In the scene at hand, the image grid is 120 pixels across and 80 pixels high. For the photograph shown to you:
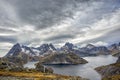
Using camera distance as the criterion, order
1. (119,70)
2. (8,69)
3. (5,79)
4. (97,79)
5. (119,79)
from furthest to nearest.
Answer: (119,70) < (97,79) < (8,69) < (119,79) < (5,79)

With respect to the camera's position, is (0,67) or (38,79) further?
(0,67)

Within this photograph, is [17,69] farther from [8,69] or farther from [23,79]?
[23,79]

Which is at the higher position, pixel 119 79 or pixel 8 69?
pixel 8 69

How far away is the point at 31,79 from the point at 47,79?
909 cm

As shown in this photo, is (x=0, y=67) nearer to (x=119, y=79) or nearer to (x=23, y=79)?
(x=23, y=79)

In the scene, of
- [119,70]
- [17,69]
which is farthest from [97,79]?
[17,69]

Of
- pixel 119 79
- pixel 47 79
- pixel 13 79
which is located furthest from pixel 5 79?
pixel 119 79

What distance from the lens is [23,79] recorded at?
97.1m

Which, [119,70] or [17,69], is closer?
[17,69]

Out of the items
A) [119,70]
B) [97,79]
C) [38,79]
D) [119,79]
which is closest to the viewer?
[38,79]

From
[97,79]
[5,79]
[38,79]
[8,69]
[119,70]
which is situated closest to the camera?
[5,79]

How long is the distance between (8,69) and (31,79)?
43.9 m

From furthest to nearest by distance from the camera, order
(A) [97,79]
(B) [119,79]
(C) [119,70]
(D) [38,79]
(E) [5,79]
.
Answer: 1. (C) [119,70]
2. (A) [97,79]
3. (B) [119,79]
4. (D) [38,79]
5. (E) [5,79]

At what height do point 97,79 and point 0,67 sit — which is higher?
point 0,67
